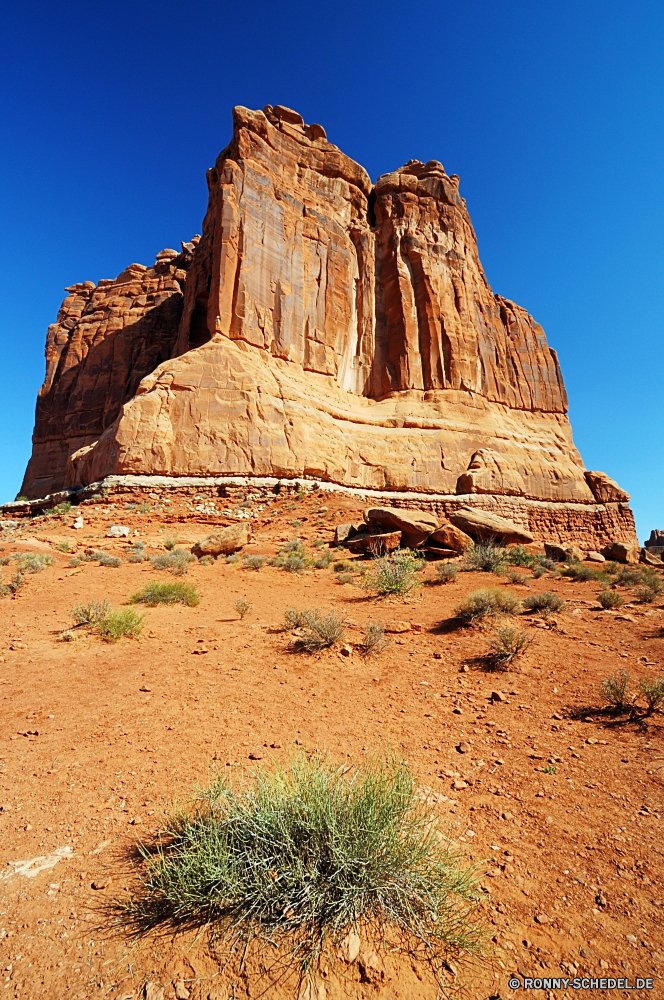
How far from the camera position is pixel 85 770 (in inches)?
114

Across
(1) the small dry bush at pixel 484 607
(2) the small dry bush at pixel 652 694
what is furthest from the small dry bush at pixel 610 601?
(2) the small dry bush at pixel 652 694

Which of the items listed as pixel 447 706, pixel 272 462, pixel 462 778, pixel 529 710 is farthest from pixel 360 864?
pixel 272 462

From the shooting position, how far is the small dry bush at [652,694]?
360 centimetres

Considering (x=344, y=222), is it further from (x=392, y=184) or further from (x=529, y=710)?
(x=529, y=710)

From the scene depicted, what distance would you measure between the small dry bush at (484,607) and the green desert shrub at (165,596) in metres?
4.41

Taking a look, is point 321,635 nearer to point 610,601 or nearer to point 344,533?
point 610,601

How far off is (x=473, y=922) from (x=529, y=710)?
7.75 ft

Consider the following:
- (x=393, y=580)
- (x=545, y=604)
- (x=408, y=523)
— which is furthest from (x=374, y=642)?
(x=408, y=523)

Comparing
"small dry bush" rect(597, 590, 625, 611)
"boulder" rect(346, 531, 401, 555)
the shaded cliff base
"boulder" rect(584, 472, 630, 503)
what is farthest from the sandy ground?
"boulder" rect(584, 472, 630, 503)

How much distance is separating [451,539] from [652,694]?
828cm

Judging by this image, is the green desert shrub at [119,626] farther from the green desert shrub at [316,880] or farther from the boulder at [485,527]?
the boulder at [485,527]

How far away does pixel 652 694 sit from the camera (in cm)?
364

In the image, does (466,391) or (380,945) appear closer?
(380,945)

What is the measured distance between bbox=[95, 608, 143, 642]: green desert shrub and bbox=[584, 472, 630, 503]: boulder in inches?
1194
